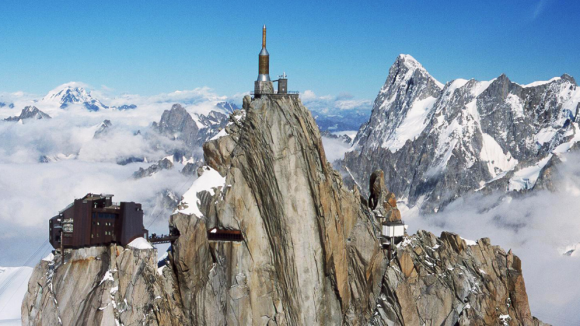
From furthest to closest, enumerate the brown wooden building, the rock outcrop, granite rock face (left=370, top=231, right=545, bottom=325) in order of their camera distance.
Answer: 1. granite rock face (left=370, top=231, right=545, bottom=325)
2. the brown wooden building
3. the rock outcrop

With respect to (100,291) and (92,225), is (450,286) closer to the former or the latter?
(100,291)

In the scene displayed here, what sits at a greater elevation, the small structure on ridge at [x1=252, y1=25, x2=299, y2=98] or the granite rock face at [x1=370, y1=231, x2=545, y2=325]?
the small structure on ridge at [x1=252, y1=25, x2=299, y2=98]

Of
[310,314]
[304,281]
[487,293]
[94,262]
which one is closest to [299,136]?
[304,281]

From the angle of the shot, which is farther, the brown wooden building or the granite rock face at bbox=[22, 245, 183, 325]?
the brown wooden building

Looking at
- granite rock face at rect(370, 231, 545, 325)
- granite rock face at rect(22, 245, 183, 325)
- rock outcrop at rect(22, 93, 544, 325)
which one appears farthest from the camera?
granite rock face at rect(370, 231, 545, 325)

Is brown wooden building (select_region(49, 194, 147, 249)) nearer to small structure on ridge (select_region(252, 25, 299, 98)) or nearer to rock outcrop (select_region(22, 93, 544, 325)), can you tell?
rock outcrop (select_region(22, 93, 544, 325))

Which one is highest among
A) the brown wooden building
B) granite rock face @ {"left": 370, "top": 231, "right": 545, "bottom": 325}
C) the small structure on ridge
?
the small structure on ridge

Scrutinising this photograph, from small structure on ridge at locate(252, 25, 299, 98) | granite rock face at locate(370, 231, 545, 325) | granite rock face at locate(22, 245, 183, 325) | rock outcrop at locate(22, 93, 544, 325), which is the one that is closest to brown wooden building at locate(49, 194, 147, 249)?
granite rock face at locate(22, 245, 183, 325)
